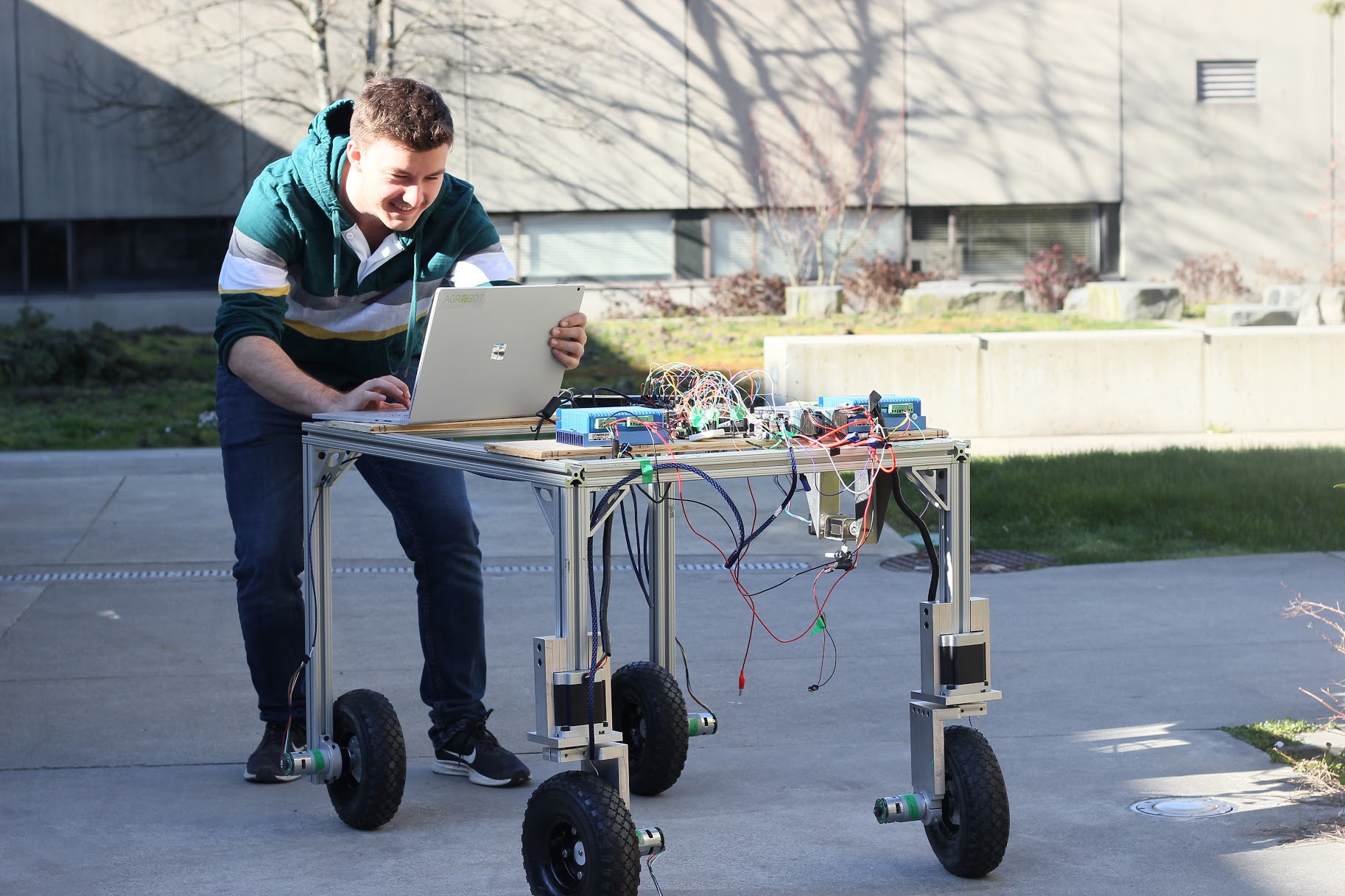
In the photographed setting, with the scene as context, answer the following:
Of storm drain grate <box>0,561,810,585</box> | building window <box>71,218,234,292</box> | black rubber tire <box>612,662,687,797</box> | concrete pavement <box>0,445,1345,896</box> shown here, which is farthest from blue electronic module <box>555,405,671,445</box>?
building window <box>71,218,234,292</box>

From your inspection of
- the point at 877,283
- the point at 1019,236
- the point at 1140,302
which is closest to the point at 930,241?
the point at 1019,236

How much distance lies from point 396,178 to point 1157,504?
6.25 m

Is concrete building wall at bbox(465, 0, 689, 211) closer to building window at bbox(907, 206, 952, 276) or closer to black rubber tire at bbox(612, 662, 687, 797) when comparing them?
building window at bbox(907, 206, 952, 276)

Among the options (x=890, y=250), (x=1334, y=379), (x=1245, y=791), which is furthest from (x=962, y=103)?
(x=1245, y=791)

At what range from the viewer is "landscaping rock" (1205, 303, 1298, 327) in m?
16.7

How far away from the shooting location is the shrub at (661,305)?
72.5 feet

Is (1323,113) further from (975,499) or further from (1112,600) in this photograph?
(1112,600)

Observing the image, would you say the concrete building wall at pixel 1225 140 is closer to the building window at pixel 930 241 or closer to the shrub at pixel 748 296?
the building window at pixel 930 241

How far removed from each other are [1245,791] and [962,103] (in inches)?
759

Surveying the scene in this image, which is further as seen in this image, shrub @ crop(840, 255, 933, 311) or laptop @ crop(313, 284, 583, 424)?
shrub @ crop(840, 255, 933, 311)

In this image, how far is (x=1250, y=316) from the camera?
16.7m

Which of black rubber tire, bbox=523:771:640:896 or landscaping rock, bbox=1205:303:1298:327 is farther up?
landscaping rock, bbox=1205:303:1298:327

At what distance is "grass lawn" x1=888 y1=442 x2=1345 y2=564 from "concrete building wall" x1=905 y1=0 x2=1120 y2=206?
1282 centimetres

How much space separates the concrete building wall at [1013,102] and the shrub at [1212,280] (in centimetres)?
150
